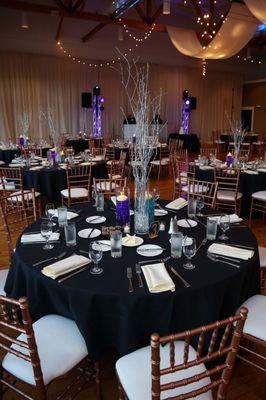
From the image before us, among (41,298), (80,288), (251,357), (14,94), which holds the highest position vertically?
(14,94)

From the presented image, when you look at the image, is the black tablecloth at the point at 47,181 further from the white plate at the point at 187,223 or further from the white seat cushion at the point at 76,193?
the white plate at the point at 187,223

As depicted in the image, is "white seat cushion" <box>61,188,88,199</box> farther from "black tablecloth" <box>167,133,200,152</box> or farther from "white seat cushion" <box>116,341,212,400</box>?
"black tablecloth" <box>167,133,200,152</box>

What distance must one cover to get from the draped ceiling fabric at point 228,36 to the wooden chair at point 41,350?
547cm

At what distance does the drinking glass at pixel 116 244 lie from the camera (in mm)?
1915

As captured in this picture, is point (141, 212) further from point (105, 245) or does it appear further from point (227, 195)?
point (227, 195)

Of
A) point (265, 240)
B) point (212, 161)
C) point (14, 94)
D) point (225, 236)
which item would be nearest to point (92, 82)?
point (14, 94)

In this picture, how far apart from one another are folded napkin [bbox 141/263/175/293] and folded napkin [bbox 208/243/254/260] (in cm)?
40

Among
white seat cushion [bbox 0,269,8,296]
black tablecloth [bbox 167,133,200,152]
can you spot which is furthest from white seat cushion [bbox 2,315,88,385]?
black tablecloth [bbox 167,133,200,152]

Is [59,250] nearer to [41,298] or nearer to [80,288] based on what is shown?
[41,298]

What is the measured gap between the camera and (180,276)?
171cm

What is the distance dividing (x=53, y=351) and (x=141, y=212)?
1.09 meters

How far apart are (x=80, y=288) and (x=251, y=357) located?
4.54 ft

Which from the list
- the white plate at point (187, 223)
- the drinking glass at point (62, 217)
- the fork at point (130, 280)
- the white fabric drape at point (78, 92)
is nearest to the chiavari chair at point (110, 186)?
the drinking glass at point (62, 217)

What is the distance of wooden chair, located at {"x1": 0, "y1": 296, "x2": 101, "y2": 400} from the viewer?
4.35 feet
